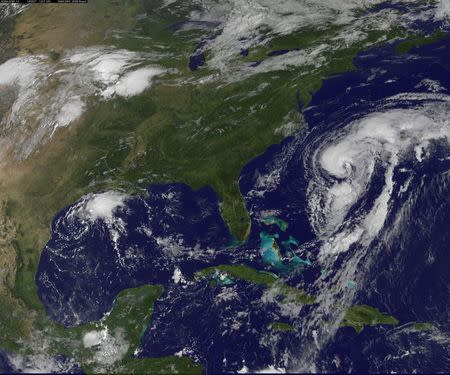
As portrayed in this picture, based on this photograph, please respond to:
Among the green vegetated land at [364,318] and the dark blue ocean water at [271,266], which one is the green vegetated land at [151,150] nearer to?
the dark blue ocean water at [271,266]

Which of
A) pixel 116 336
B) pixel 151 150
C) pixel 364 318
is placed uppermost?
pixel 151 150

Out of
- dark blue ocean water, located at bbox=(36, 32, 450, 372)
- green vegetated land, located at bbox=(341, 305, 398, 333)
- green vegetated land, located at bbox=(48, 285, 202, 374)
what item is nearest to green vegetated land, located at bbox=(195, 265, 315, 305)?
dark blue ocean water, located at bbox=(36, 32, 450, 372)

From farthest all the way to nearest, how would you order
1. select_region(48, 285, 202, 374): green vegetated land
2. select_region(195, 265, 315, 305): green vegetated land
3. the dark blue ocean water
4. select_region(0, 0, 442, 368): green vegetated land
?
select_region(0, 0, 442, 368): green vegetated land < select_region(48, 285, 202, 374): green vegetated land < select_region(195, 265, 315, 305): green vegetated land < the dark blue ocean water

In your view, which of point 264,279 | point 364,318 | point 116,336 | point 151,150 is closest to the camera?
point 364,318

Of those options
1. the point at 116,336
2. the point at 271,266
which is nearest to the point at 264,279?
the point at 271,266

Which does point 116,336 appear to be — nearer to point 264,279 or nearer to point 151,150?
point 264,279

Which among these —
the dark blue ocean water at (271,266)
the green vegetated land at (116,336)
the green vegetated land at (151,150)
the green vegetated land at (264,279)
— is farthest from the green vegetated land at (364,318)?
the green vegetated land at (116,336)

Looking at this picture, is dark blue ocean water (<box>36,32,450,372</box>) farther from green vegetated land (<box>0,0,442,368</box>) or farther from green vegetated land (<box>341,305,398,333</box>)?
green vegetated land (<box>0,0,442,368</box>)
